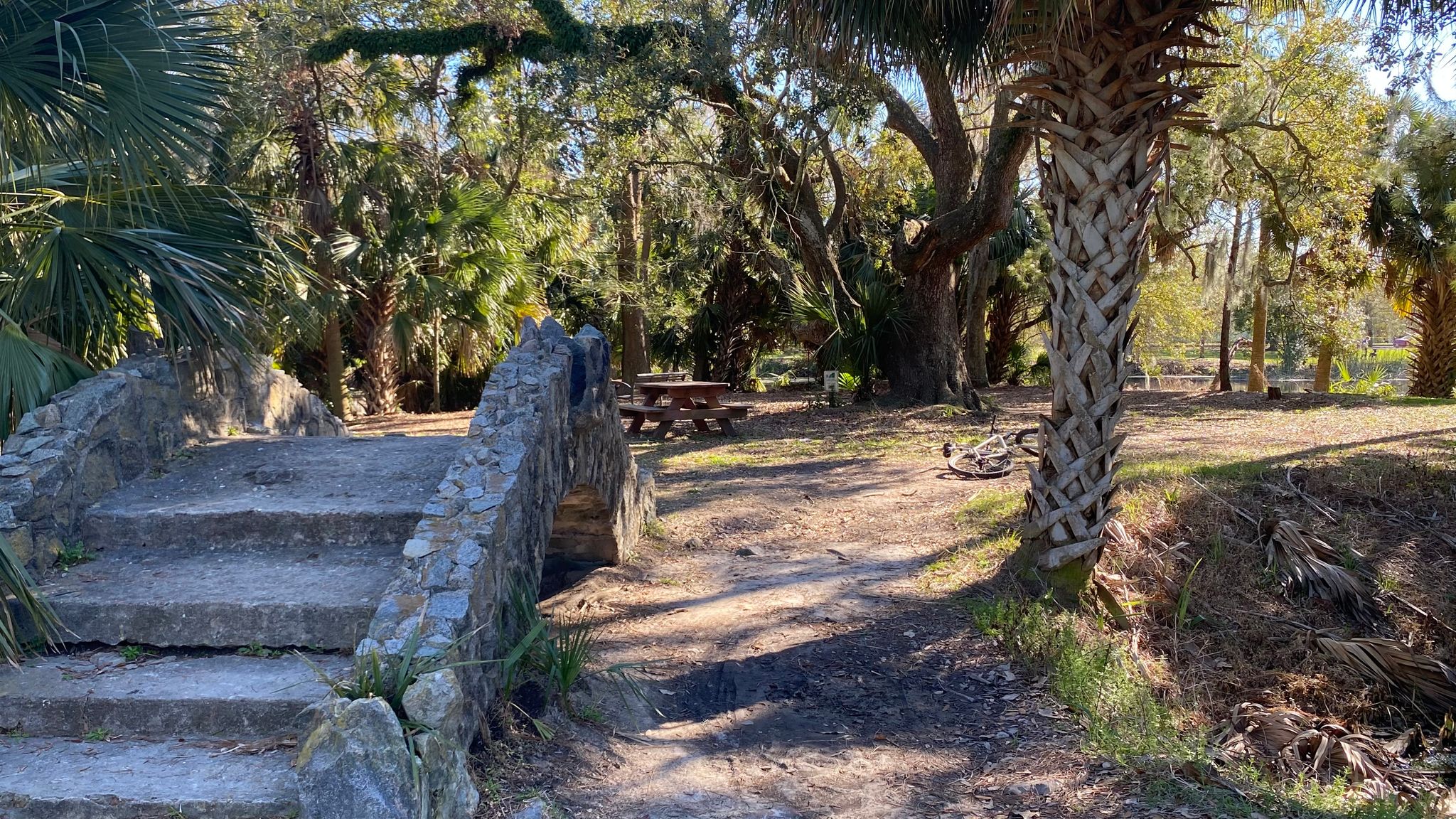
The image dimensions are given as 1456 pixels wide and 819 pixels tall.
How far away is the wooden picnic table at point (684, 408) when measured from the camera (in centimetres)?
1274

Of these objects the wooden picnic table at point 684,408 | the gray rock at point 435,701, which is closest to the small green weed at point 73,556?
the gray rock at point 435,701

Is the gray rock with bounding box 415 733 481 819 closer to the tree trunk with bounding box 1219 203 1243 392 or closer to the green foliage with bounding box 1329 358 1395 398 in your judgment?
the green foliage with bounding box 1329 358 1395 398

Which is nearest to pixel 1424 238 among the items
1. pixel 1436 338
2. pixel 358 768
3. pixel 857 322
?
pixel 1436 338

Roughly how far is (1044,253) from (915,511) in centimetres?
1205

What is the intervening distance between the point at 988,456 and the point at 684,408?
4.28m

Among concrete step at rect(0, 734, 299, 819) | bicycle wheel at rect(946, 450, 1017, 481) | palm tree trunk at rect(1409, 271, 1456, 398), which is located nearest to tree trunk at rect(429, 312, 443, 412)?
bicycle wheel at rect(946, 450, 1017, 481)

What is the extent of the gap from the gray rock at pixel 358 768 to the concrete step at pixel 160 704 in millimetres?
547

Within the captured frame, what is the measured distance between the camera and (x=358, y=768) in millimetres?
3357

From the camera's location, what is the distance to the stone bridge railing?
3447 millimetres

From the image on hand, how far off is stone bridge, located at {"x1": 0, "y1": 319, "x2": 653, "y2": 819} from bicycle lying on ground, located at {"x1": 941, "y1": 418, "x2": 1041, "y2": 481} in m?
4.56

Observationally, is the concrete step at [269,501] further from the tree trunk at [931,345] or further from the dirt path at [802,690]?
the tree trunk at [931,345]

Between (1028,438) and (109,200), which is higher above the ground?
(109,200)

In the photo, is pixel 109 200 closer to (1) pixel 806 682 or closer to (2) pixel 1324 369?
(1) pixel 806 682

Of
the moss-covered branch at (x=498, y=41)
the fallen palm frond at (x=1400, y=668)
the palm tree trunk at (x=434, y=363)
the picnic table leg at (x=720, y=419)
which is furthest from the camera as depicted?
the palm tree trunk at (x=434, y=363)
